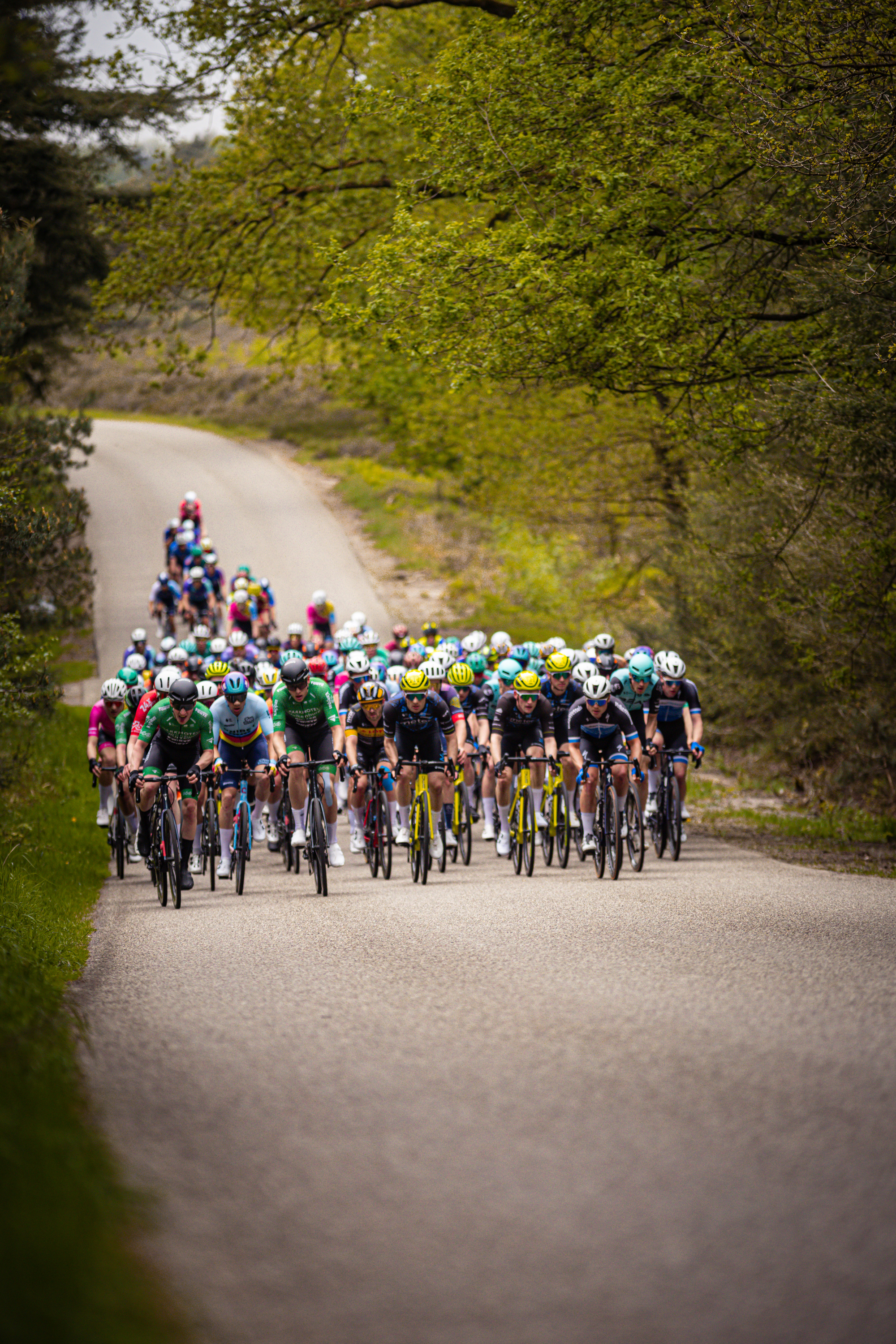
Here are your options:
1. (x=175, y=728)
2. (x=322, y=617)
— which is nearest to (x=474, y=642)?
(x=175, y=728)

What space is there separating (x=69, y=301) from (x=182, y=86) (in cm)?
616

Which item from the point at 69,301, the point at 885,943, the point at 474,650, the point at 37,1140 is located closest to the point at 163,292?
the point at 69,301

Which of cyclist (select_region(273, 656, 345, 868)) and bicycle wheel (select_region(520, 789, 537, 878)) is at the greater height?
cyclist (select_region(273, 656, 345, 868))

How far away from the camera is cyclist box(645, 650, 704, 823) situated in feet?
46.0

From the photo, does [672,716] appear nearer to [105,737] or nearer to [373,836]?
[373,836]

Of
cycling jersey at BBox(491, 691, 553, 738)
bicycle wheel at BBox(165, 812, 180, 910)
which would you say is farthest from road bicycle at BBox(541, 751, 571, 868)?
bicycle wheel at BBox(165, 812, 180, 910)

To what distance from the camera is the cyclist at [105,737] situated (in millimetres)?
14438

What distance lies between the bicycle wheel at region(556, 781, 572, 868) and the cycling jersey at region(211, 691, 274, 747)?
3.17 m

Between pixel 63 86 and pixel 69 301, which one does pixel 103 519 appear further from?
pixel 63 86

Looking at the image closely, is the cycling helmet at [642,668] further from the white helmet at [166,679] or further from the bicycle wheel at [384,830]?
the white helmet at [166,679]

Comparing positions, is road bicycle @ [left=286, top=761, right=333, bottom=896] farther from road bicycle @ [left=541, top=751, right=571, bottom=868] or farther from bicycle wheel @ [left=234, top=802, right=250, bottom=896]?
road bicycle @ [left=541, top=751, right=571, bottom=868]

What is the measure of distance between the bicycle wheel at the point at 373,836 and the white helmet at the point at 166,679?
244 centimetres

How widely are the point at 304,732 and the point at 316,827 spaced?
145 cm

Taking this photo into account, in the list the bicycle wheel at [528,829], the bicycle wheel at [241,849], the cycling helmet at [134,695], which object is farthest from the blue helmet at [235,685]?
the bicycle wheel at [528,829]
